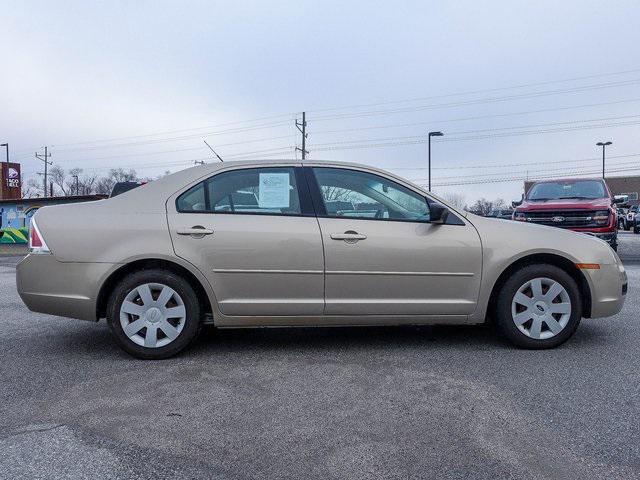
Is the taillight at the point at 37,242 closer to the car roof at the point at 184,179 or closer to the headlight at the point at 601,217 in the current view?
the car roof at the point at 184,179

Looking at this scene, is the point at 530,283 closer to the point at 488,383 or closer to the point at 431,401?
the point at 488,383

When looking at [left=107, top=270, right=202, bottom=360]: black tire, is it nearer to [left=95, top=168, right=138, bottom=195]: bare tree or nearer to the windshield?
the windshield

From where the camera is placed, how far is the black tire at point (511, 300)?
4.25 m

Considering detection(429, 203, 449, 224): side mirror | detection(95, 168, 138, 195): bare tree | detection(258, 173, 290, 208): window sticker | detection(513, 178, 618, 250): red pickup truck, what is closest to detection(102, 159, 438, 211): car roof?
detection(258, 173, 290, 208): window sticker

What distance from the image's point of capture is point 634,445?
2615 mm

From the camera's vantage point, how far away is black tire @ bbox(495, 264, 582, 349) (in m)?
4.25

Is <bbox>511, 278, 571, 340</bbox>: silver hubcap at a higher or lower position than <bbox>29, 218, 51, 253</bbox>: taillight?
lower

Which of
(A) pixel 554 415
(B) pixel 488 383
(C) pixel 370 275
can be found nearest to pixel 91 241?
(C) pixel 370 275

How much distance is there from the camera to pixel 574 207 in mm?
10859

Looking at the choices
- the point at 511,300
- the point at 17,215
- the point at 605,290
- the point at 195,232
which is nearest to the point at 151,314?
the point at 195,232

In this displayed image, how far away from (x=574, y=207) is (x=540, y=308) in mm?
7529

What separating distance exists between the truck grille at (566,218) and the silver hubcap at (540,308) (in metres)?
6.93

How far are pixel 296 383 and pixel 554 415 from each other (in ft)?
5.27

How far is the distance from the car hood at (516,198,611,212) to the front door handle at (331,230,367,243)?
8.27 m
